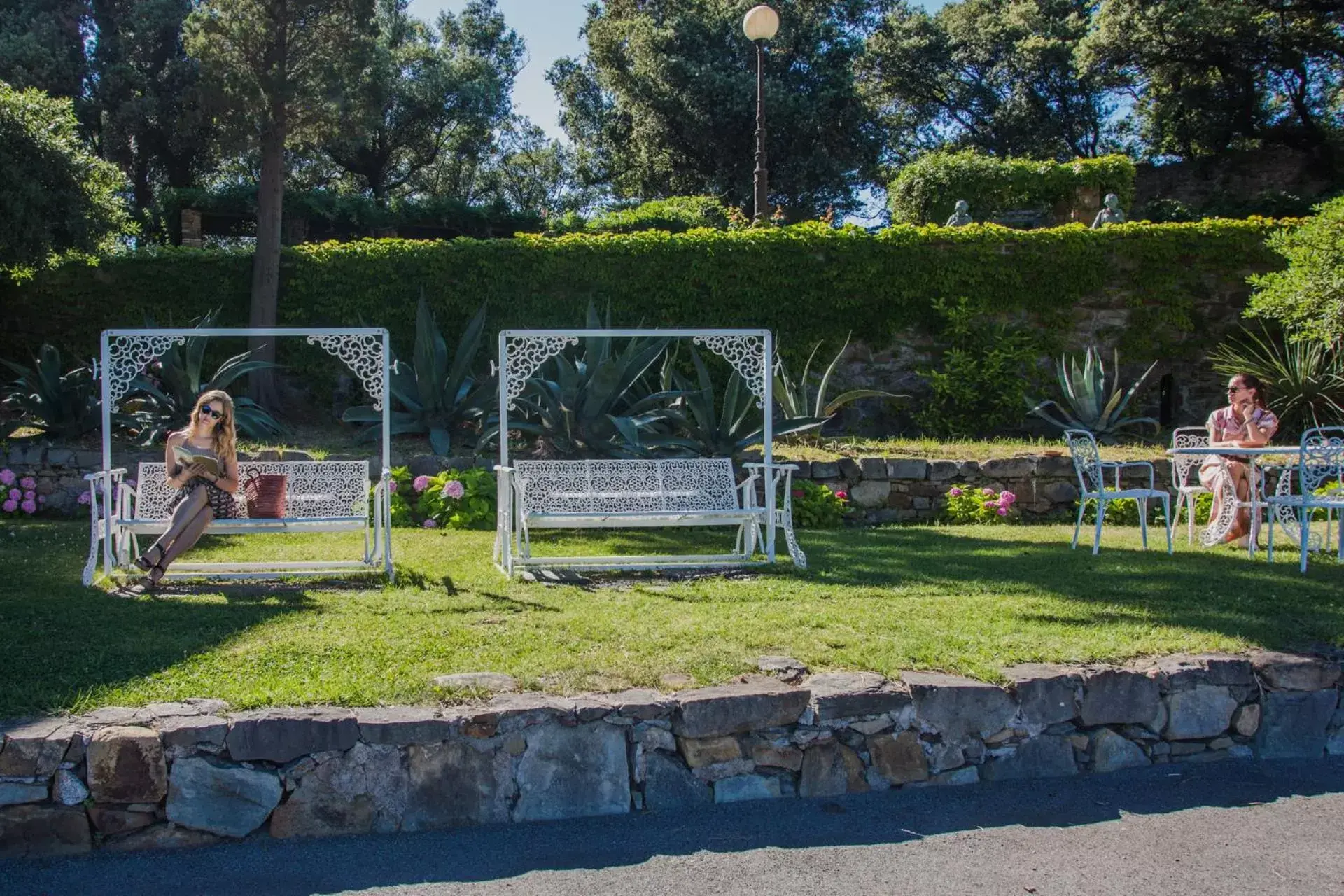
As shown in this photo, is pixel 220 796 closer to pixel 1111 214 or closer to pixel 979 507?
pixel 979 507

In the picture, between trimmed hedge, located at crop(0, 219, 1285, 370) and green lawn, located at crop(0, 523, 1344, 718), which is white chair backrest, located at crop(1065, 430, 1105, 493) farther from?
trimmed hedge, located at crop(0, 219, 1285, 370)

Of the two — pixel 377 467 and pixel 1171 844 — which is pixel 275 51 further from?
pixel 1171 844

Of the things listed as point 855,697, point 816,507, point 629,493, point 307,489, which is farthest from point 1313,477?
point 307,489

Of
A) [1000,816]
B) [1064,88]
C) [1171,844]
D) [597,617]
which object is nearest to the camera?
[1171,844]

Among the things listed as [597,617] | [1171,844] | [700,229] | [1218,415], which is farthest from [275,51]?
[1171,844]

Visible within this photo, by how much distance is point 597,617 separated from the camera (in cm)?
463

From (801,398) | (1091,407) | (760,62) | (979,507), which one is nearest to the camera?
(979,507)

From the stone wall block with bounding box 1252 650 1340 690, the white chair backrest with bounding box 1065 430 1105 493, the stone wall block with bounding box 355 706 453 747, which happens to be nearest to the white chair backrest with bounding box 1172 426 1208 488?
the white chair backrest with bounding box 1065 430 1105 493

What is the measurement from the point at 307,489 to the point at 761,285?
586cm

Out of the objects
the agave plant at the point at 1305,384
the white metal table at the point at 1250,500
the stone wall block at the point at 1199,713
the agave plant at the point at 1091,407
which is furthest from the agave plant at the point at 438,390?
the agave plant at the point at 1305,384

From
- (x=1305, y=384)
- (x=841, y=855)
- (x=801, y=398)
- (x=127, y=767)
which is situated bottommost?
(x=841, y=855)

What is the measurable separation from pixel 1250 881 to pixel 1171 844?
24 cm

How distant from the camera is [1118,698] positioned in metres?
3.71

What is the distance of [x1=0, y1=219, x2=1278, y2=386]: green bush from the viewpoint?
1077 cm
